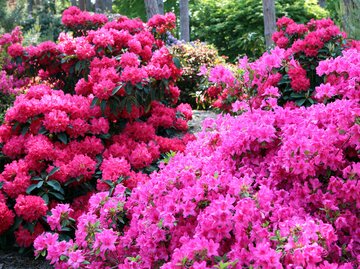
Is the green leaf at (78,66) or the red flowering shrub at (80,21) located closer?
the green leaf at (78,66)

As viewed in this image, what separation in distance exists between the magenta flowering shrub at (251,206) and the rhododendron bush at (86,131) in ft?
2.50

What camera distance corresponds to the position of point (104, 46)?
4.25m

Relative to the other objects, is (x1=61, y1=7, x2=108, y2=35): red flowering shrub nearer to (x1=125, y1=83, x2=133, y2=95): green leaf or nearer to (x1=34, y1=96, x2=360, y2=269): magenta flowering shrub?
(x1=125, y1=83, x2=133, y2=95): green leaf

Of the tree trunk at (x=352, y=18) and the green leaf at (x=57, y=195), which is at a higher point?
the tree trunk at (x=352, y=18)

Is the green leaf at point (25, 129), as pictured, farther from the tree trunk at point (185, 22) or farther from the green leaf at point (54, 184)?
the tree trunk at point (185, 22)

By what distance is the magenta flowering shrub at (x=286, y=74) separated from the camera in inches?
126

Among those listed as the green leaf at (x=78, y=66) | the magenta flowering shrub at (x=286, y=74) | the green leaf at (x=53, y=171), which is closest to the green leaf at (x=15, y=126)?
the green leaf at (x=53, y=171)

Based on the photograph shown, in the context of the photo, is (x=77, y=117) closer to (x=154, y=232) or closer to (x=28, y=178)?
(x=28, y=178)

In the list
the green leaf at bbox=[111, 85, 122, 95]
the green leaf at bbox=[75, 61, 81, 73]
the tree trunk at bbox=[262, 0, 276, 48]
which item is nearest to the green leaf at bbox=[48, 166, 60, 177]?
the green leaf at bbox=[111, 85, 122, 95]

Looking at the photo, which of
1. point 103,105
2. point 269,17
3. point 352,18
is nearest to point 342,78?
point 103,105

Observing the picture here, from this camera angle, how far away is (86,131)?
364 cm

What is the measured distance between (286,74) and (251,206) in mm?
2016

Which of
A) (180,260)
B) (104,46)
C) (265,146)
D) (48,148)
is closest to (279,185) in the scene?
(265,146)

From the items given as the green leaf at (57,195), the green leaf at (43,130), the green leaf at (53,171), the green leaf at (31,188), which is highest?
the green leaf at (43,130)
